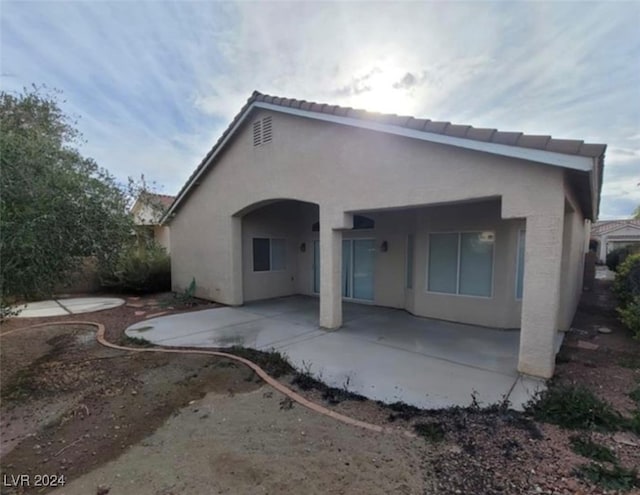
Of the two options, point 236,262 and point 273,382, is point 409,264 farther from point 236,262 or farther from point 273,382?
point 273,382

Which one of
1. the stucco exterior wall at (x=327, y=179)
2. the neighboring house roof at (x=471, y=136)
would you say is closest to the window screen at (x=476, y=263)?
the neighboring house roof at (x=471, y=136)

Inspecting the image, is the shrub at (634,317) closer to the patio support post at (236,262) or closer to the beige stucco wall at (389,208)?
the beige stucco wall at (389,208)

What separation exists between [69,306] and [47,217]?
976cm

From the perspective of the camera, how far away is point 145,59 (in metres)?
9.64

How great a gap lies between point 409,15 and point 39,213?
842cm

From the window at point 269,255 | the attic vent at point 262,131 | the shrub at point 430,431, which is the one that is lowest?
the shrub at point 430,431

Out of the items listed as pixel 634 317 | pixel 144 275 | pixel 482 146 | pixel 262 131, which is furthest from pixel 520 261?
pixel 144 275

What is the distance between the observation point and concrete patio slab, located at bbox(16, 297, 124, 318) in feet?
35.9

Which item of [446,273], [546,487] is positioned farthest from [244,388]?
[446,273]

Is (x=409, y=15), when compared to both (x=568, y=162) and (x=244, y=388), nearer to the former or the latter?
(x=568, y=162)

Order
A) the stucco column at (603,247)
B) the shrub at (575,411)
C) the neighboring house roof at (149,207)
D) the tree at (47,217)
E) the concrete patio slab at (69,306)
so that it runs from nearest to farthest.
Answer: the shrub at (575,411)
the tree at (47,217)
the concrete patio slab at (69,306)
the neighboring house roof at (149,207)
the stucco column at (603,247)

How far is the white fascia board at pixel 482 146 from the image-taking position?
4.75m

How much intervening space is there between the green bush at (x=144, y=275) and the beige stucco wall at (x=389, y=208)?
1.49 meters

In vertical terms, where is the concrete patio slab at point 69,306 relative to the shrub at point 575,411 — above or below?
below
